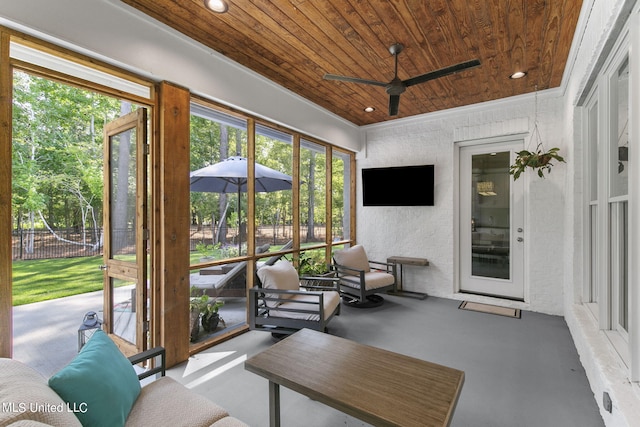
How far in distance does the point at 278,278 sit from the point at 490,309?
2.98m

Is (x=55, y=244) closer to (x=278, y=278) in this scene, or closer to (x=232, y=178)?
(x=232, y=178)

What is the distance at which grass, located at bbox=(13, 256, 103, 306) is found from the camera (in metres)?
3.86

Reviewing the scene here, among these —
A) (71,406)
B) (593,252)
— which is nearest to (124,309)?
(71,406)

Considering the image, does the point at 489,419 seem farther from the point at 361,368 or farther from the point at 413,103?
the point at 413,103

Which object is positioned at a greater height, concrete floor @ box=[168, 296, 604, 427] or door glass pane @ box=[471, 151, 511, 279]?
door glass pane @ box=[471, 151, 511, 279]

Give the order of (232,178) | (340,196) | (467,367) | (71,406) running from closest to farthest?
(71,406) → (467,367) → (232,178) → (340,196)

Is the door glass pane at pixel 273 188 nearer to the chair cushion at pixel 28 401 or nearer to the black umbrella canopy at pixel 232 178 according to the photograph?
the black umbrella canopy at pixel 232 178

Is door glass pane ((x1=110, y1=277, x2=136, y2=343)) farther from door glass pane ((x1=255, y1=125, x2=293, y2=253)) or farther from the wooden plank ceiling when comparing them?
the wooden plank ceiling

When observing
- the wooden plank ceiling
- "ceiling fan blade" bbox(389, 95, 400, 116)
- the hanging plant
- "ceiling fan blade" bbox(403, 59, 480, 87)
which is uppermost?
the wooden plank ceiling

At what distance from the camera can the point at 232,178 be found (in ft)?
11.1

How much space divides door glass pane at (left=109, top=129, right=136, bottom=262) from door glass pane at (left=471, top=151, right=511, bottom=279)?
4481 mm

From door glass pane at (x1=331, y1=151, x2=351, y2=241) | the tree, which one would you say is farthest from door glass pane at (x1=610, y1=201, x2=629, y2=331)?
the tree

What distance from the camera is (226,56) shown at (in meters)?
3.00

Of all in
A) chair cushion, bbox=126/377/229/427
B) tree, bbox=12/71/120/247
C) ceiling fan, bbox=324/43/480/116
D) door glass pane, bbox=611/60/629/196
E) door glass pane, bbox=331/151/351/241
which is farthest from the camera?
door glass pane, bbox=331/151/351/241
